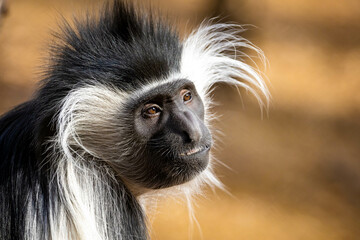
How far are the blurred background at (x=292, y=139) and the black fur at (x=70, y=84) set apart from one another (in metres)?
1.61

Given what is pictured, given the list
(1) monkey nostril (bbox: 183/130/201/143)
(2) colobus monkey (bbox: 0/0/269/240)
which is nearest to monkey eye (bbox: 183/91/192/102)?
(2) colobus monkey (bbox: 0/0/269/240)

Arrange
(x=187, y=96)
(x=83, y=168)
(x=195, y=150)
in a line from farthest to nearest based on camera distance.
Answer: (x=187, y=96) → (x=195, y=150) → (x=83, y=168)

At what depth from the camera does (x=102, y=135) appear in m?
2.23

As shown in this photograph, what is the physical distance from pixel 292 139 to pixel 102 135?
213 centimetres

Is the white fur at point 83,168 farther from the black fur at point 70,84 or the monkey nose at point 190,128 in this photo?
the monkey nose at point 190,128

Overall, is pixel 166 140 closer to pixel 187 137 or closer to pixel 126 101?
pixel 187 137

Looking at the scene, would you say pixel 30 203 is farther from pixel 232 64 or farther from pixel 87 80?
pixel 232 64

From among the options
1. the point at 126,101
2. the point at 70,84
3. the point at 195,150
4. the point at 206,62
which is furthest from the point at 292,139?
the point at 70,84

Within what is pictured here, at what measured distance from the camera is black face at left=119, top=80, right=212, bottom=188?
217 cm

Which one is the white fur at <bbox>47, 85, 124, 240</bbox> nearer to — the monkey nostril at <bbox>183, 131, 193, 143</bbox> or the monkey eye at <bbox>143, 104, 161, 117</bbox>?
the monkey eye at <bbox>143, 104, 161, 117</bbox>

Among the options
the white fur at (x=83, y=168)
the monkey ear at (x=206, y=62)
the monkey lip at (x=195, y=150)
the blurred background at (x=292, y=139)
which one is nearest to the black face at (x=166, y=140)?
the monkey lip at (x=195, y=150)

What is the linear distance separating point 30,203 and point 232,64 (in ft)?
4.45

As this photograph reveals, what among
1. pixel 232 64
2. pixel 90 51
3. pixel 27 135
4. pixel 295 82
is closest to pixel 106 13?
pixel 90 51

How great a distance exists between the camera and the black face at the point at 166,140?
2.17m
